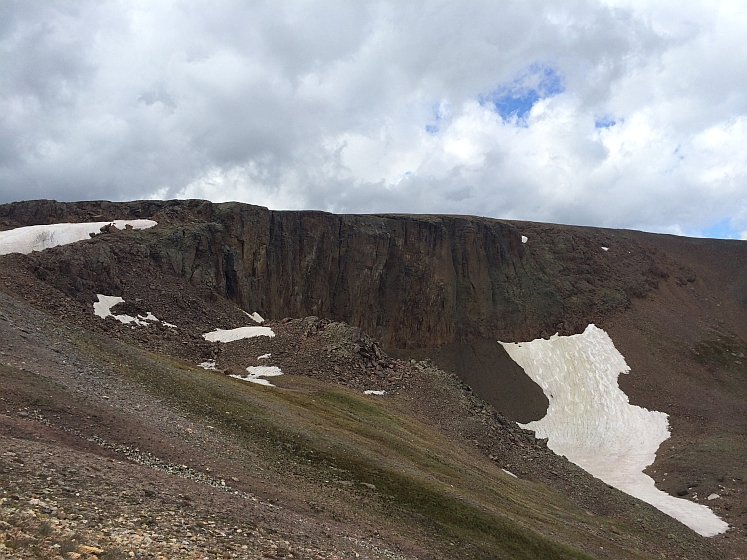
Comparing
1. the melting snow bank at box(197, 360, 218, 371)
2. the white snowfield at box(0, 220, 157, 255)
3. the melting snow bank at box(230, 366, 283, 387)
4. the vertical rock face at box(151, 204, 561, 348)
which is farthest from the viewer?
the vertical rock face at box(151, 204, 561, 348)

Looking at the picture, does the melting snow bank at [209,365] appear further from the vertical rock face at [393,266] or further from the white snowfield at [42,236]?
the white snowfield at [42,236]

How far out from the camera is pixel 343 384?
3809 centimetres

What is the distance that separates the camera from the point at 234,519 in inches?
499

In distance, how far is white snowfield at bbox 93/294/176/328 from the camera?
132 ft

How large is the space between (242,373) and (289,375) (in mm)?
3090

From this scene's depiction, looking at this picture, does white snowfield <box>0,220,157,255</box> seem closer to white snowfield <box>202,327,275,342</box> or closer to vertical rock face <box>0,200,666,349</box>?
vertical rock face <box>0,200,666,349</box>

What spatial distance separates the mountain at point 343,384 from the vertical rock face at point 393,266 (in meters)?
0.29

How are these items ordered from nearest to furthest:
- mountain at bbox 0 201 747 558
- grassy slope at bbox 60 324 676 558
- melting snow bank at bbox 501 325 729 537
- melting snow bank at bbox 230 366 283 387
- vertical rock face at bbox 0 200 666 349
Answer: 1. mountain at bbox 0 201 747 558
2. grassy slope at bbox 60 324 676 558
3. melting snow bank at bbox 230 366 283 387
4. melting snow bank at bbox 501 325 729 537
5. vertical rock face at bbox 0 200 666 349

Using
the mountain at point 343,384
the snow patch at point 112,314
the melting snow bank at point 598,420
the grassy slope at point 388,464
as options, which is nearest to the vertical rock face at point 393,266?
the mountain at point 343,384

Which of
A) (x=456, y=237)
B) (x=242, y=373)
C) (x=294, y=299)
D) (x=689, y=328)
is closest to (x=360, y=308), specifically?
(x=294, y=299)

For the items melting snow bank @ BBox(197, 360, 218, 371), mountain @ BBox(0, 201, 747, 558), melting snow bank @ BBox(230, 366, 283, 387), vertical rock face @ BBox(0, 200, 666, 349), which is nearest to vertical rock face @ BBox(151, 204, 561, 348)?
vertical rock face @ BBox(0, 200, 666, 349)

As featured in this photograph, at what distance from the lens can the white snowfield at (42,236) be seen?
1743 inches

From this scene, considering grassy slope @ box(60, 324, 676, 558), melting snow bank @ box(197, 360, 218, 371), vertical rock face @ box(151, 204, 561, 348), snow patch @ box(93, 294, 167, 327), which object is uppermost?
vertical rock face @ box(151, 204, 561, 348)

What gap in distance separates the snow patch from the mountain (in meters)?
0.30
